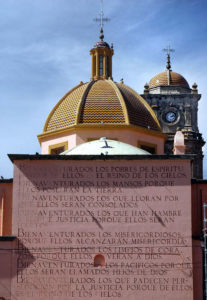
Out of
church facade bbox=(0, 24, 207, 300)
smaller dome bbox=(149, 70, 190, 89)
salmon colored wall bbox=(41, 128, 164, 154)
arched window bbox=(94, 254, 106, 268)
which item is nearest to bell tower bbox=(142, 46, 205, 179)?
smaller dome bbox=(149, 70, 190, 89)

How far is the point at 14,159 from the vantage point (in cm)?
2283

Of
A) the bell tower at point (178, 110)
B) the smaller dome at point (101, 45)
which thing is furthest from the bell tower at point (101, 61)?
the bell tower at point (178, 110)

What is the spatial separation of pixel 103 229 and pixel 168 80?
102ft

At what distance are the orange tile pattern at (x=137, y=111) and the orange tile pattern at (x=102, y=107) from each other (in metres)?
0.48

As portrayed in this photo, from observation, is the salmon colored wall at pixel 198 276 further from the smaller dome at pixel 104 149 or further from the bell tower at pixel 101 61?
the bell tower at pixel 101 61

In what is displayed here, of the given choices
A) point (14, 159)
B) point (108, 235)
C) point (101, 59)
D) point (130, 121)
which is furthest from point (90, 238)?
point (101, 59)

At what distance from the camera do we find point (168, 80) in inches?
2029

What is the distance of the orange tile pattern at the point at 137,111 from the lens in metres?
29.5

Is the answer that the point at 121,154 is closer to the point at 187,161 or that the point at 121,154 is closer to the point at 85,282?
the point at 187,161

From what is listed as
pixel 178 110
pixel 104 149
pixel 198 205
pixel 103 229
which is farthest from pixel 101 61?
pixel 178 110

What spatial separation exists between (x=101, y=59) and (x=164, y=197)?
13071 millimetres

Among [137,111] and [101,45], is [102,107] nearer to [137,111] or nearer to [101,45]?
[137,111]

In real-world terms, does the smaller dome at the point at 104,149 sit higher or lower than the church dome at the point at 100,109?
lower

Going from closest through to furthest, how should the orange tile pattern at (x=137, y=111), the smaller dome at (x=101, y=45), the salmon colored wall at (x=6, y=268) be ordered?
the salmon colored wall at (x=6, y=268) < the orange tile pattern at (x=137, y=111) < the smaller dome at (x=101, y=45)
